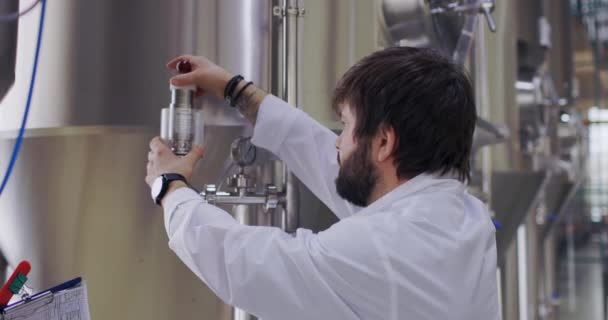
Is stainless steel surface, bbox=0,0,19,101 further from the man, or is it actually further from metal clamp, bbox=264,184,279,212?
metal clamp, bbox=264,184,279,212

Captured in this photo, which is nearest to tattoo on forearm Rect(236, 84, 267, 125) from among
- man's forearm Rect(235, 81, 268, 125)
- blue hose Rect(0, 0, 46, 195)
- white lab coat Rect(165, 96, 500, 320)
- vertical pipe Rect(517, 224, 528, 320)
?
man's forearm Rect(235, 81, 268, 125)

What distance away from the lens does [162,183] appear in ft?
3.01

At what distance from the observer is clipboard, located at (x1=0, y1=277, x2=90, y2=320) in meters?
0.83

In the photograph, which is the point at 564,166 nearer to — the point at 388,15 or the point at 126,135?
the point at 388,15

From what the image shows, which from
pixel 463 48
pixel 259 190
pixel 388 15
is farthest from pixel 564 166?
pixel 259 190

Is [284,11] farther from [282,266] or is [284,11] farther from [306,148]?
[282,266]

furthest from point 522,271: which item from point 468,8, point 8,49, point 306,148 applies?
point 8,49

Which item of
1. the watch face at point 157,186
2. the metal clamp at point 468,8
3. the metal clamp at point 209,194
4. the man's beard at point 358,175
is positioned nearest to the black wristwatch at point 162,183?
the watch face at point 157,186

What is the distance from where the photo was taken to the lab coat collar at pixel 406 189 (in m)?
0.91

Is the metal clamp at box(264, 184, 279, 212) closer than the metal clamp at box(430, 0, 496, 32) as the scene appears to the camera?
Yes

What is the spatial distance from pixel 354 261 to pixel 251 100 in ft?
1.23

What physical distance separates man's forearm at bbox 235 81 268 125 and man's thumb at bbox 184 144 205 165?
0.13 meters

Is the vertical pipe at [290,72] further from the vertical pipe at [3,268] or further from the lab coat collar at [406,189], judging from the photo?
the vertical pipe at [3,268]

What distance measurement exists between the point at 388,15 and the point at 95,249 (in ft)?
2.21
